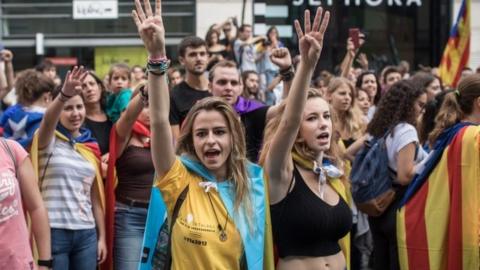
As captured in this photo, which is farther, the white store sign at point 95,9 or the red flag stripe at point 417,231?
the white store sign at point 95,9

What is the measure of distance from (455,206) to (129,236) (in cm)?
223

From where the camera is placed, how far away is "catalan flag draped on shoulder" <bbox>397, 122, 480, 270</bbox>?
165 inches

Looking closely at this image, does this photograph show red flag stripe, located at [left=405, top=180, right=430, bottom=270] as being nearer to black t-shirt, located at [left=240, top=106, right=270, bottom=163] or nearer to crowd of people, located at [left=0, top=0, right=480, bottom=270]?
crowd of people, located at [left=0, top=0, right=480, bottom=270]

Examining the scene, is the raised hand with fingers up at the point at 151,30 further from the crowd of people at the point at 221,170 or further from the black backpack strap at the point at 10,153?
the black backpack strap at the point at 10,153

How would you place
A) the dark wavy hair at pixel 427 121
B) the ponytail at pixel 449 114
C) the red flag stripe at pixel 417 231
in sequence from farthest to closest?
the dark wavy hair at pixel 427 121, the ponytail at pixel 449 114, the red flag stripe at pixel 417 231

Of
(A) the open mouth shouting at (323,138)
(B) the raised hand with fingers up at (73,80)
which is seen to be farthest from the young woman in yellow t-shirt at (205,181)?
(B) the raised hand with fingers up at (73,80)

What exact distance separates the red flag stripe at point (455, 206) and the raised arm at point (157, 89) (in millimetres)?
1835

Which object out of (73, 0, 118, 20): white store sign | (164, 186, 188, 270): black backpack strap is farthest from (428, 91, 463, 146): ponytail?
(73, 0, 118, 20): white store sign

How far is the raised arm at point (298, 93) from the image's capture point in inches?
134

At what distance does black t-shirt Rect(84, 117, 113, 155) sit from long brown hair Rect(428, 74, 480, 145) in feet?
7.91

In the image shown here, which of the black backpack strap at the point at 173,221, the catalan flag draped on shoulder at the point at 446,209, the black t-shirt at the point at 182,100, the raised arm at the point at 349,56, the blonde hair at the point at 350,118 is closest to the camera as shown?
the black backpack strap at the point at 173,221

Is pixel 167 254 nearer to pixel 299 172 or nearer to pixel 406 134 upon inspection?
pixel 299 172

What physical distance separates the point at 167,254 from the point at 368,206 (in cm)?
233

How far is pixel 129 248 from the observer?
17.1 feet
